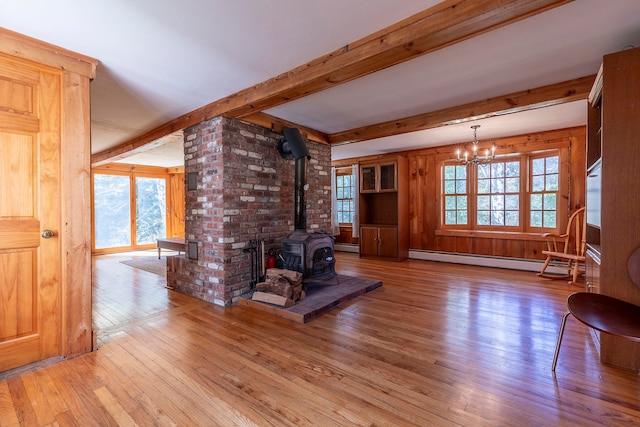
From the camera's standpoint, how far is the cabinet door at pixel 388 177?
6.13 m

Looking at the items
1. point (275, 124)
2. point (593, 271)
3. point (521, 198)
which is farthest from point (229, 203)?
point (521, 198)

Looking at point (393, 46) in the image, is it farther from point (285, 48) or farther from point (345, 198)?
point (345, 198)

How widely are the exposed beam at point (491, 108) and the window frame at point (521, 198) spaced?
7.15ft

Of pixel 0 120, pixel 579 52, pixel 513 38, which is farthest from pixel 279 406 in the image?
pixel 579 52

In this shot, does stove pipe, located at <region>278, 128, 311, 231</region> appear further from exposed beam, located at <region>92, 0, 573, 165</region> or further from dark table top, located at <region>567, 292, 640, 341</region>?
dark table top, located at <region>567, 292, 640, 341</region>

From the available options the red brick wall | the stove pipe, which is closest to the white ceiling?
the stove pipe

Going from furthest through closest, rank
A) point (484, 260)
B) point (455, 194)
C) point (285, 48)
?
point (455, 194) < point (484, 260) < point (285, 48)

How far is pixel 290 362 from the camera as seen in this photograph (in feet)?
7.02

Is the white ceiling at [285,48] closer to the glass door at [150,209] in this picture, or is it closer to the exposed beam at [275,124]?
the exposed beam at [275,124]

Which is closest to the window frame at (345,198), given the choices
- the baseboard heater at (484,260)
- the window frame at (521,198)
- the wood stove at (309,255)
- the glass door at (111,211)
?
the baseboard heater at (484,260)

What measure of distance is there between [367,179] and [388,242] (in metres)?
1.46

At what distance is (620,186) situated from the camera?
2.03m

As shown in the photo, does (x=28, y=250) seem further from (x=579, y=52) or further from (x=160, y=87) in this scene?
(x=579, y=52)

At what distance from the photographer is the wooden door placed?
202 centimetres
